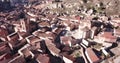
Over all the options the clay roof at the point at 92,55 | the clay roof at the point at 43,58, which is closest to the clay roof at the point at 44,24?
the clay roof at the point at 43,58

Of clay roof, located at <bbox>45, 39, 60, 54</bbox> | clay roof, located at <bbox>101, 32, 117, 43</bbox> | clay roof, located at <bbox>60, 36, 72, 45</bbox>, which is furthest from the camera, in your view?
clay roof, located at <bbox>60, 36, 72, 45</bbox>

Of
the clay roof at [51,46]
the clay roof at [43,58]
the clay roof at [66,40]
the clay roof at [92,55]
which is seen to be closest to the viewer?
the clay roof at [92,55]

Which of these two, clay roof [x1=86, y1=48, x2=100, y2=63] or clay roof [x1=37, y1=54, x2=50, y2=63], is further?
clay roof [x1=37, y1=54, x2=50, y2=63]

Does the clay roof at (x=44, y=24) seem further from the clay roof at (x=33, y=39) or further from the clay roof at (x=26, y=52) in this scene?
the clay roof at (x=26, y=52)

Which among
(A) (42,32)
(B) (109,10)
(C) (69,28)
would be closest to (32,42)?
(A) (42,32)

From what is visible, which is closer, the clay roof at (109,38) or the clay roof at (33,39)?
the clay roof at (109,38)

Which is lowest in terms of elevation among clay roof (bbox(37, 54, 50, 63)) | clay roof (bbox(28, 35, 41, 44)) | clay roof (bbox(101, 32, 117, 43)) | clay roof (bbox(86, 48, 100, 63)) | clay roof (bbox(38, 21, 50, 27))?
clay roof (bbox(37, 54, 50, 63))

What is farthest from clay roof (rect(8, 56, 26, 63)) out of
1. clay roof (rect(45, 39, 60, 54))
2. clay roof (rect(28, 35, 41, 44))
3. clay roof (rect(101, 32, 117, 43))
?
clay roof (rect(101, 32, 117, 43))

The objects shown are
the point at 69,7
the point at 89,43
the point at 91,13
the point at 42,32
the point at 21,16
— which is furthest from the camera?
the point at 69,7

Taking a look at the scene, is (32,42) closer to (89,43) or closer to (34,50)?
(34,50)

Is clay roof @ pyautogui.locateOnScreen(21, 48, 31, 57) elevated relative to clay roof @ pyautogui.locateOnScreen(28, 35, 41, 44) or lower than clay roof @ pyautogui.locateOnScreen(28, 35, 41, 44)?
lower

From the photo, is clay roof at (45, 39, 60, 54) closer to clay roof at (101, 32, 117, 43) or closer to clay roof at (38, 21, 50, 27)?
clay roof at (38, 21, 50, 27)
